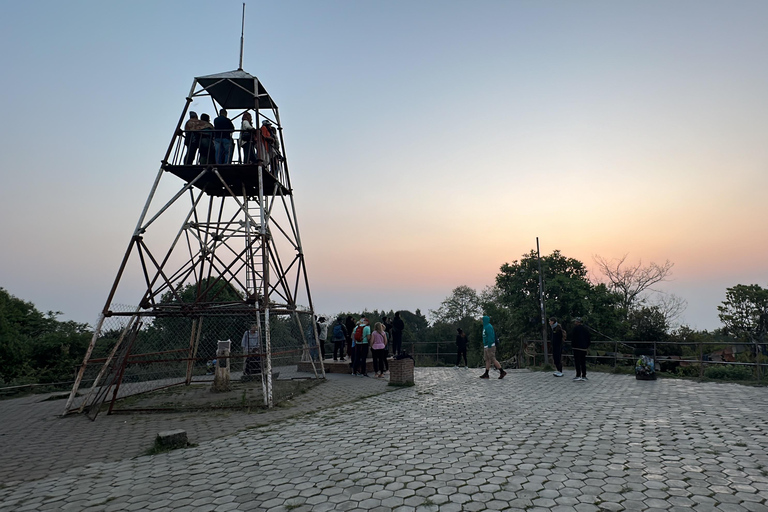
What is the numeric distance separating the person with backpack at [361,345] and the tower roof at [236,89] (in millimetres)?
7121

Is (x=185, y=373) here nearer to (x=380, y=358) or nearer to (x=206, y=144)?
(x=380, y=358)

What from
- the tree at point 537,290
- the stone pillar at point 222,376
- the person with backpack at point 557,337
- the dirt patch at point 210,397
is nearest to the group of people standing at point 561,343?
the person with backpack at point 557,337

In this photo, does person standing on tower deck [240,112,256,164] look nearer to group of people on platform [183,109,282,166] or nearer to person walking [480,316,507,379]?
group of people on platform [183,109,282,166]

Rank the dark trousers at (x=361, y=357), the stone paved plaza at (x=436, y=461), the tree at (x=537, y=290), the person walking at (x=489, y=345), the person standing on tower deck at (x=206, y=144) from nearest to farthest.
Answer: the stone paved plaza at (x=436, y=461), the person standing on tower deck at (x=206, y=144), the person walking at (x=489, y=345), the dark trousers at (x=361, y=357), the tree at (x=537, y=290)

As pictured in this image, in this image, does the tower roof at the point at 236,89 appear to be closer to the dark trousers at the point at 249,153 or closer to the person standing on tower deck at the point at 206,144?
the dark trousers at the point at 249,153

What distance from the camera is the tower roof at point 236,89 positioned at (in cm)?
1298

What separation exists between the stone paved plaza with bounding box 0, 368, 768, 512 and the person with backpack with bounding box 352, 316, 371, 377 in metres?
4.82

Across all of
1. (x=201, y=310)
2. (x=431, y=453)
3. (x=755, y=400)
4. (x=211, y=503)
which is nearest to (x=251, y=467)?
(x=211, y=503)

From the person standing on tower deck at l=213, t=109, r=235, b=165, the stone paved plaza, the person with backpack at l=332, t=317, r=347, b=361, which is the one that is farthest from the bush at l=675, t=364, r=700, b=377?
the person standing on tower deck at l=213, t=109, r=235, b=165

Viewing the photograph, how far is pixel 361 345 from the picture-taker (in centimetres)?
1468

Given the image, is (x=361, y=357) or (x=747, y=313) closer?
(x=361, y=357)

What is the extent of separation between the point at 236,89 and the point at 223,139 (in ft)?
8.32

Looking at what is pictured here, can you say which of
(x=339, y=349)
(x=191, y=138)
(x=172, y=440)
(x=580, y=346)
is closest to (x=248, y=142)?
(x=191, y=138)

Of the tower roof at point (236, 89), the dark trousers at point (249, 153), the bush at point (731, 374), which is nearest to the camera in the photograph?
the dark trousers at point (249, 153)
